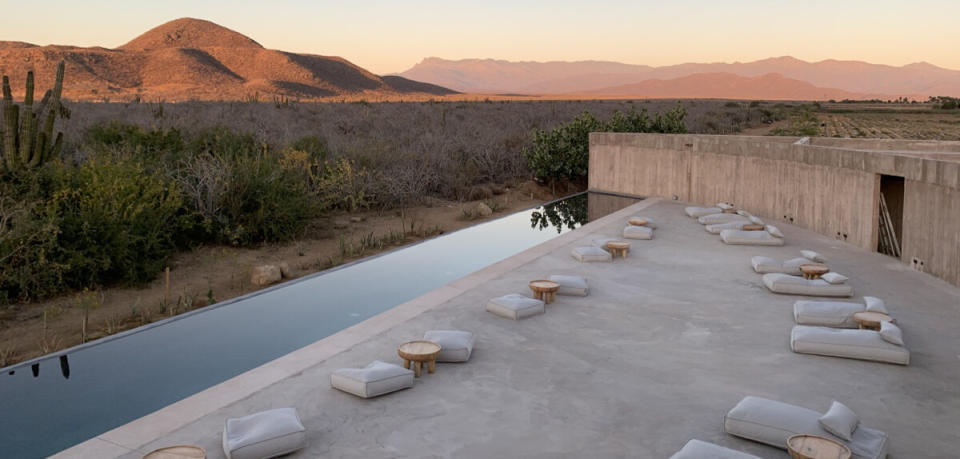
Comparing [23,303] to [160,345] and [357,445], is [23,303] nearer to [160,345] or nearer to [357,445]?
[160,345]

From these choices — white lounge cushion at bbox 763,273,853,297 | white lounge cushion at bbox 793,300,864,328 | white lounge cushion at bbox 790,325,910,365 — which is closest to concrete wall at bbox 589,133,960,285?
white lounge cushion at bbox 763,273,853,297

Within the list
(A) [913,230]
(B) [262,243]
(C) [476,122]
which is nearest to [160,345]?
(B) [262,243]

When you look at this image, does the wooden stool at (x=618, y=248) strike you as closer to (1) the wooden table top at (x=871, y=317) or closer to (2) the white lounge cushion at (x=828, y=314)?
(2) the white lounge cushion at (x=828, y=314)

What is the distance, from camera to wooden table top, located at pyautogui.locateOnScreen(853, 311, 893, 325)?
21.1ft

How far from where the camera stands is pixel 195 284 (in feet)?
32.4

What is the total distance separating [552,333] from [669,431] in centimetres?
213

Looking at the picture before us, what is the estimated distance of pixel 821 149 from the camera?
11.9 meters

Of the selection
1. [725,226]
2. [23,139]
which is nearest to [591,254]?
[725,226]

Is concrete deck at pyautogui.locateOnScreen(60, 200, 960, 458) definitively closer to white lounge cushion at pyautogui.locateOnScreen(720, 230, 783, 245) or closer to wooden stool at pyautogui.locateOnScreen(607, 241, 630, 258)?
wooden stool at pyautogui.locateOnScreen(607, 241, 630, 258)

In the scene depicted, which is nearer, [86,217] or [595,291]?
[595,291]

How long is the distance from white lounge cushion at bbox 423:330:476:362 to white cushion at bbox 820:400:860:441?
8.67 ft

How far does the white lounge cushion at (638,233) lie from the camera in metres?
11.6

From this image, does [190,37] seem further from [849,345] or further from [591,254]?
[849,345]

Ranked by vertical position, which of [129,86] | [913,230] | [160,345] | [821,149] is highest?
[129,86]
